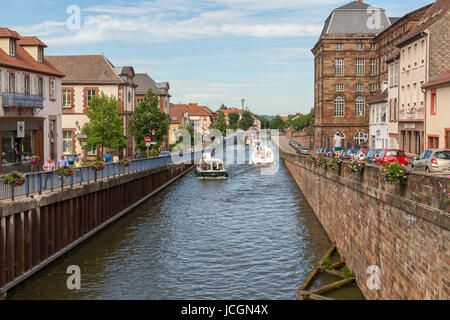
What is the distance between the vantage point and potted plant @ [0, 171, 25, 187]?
60.4 ft

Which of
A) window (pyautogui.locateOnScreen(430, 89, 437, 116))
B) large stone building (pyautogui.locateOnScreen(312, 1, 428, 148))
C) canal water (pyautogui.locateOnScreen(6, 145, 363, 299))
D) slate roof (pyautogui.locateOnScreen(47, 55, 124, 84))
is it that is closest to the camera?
canal water (pyautogui.locateOnScreen(6, 145, 363, 299))

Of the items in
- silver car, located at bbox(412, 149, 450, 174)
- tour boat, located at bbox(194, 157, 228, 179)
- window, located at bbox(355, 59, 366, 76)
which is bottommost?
tour boat, located at bbox(194, 157, 228, 179)

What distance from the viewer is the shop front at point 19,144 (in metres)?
34.7

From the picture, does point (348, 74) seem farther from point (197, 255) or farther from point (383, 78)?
point (197, 255)

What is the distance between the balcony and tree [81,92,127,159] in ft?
51.4

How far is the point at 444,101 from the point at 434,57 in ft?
22.3

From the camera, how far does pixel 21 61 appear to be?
37.2m

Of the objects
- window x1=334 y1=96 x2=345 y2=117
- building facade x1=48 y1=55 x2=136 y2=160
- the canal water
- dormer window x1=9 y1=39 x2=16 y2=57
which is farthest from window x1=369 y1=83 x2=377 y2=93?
dormer window x1=9 y1=39 x2=16 y2=57

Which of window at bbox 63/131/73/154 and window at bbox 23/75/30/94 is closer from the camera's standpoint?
window at bbox 23/75/30/94

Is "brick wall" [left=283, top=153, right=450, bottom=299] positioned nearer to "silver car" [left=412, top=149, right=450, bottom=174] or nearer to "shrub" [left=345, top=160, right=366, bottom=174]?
"shrub" [left=345, top=160, right=366, bottom=174]

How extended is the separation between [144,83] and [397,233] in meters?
88.2

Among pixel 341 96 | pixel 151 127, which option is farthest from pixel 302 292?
pixel 341 96

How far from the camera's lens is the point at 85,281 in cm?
1983
